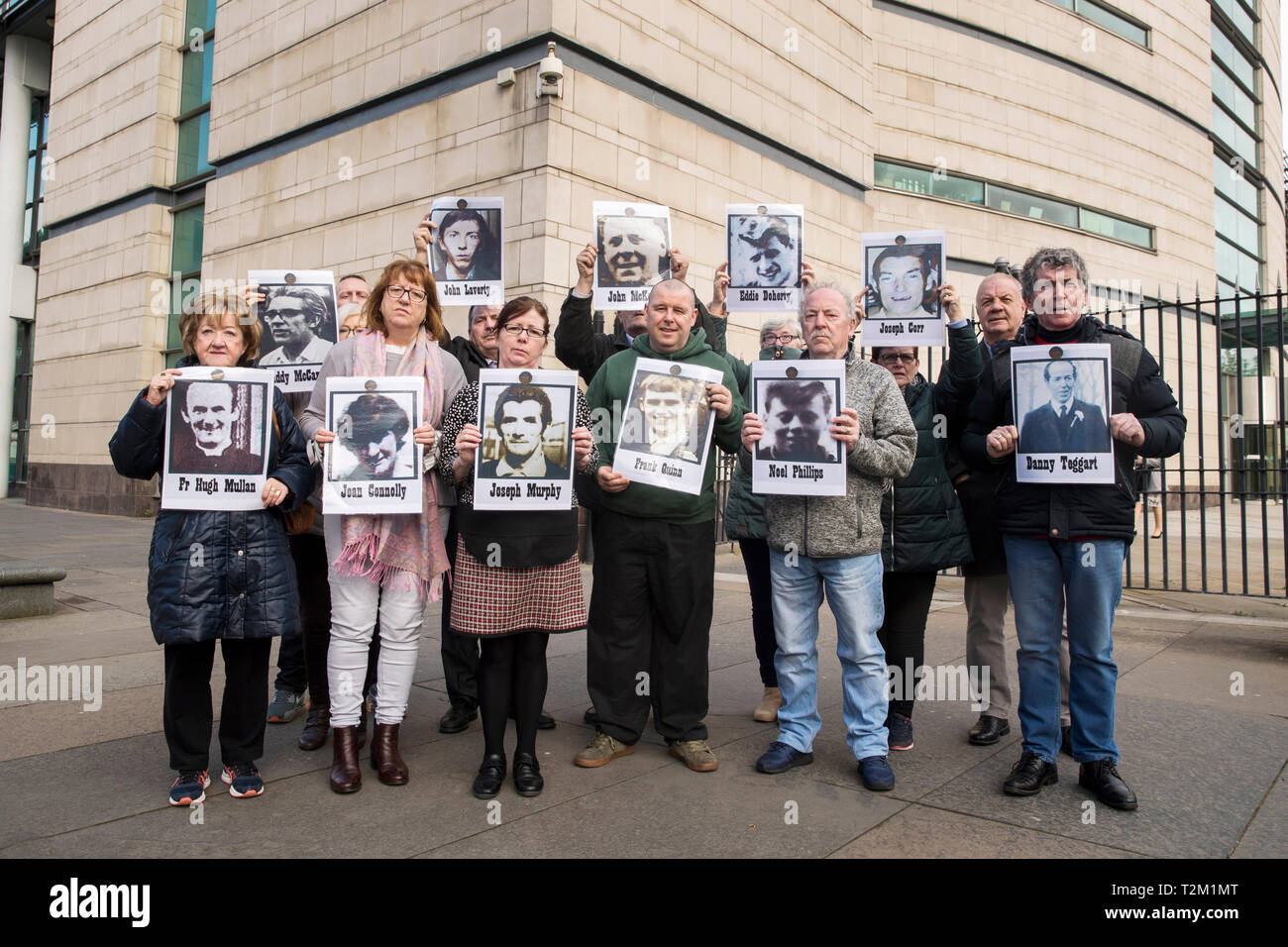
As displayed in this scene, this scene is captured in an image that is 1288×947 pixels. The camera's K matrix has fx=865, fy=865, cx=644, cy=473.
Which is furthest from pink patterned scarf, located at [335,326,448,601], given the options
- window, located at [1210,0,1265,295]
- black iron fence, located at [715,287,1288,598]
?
window, located at [1210,0,1265,295]

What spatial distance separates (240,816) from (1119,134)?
27.0 m

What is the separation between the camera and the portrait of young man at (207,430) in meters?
3.47

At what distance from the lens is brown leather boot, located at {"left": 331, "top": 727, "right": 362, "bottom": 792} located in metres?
3.58

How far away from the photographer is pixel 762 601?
4.79 m

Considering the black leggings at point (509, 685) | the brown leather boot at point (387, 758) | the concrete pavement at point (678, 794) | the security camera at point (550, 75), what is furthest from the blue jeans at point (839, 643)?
the security camera at point (550, 75)

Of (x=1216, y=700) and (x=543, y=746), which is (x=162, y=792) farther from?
(x=1216, y=700)

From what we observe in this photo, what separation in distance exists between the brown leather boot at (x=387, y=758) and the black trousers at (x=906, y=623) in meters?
2.35

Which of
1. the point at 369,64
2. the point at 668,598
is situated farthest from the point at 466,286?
the point at 369,64

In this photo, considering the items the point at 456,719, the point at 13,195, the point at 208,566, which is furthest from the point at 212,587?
the point at 13,195

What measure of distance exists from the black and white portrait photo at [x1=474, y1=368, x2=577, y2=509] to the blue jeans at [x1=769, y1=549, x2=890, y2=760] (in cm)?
116

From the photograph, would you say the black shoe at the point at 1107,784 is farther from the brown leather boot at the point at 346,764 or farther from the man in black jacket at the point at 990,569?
the brown leather boot at the point at 346,764

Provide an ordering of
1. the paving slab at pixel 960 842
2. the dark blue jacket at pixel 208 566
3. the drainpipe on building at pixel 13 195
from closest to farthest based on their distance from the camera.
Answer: the paving slab at pixel 960 842
the dark blue jacket at pixel 208 566
the drainpipe on building at pixel 13 195

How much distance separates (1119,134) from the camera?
23.6 metres

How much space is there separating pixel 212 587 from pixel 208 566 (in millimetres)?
90
